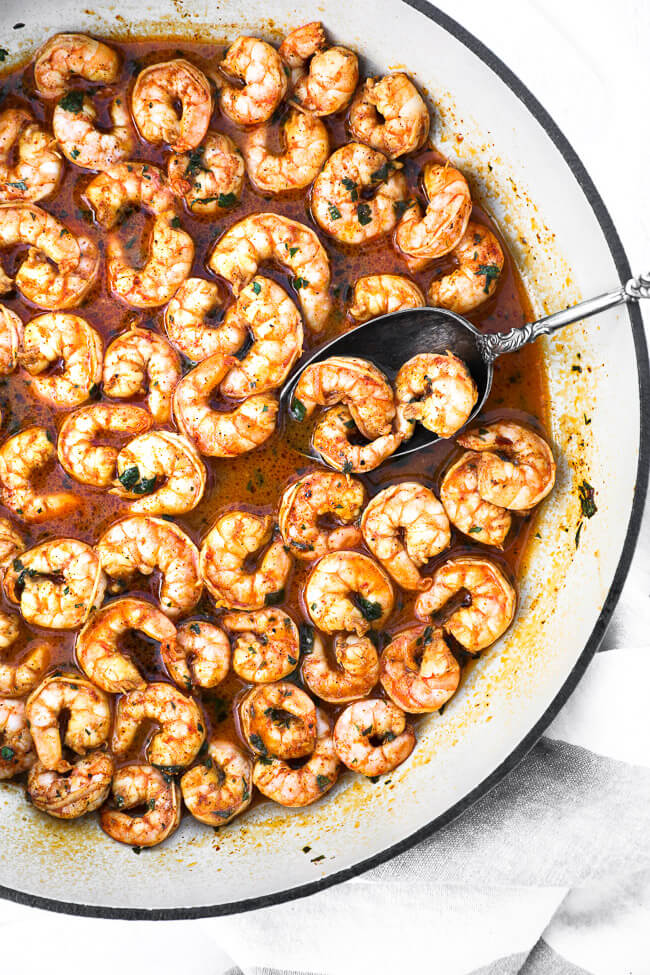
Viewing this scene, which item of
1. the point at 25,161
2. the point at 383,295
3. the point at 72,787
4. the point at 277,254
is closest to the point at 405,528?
the point at 383,295

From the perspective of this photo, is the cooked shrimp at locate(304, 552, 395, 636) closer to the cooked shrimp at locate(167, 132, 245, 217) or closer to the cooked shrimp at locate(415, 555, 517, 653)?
the cooked shrimp at locate(415, 555, 517, 653)

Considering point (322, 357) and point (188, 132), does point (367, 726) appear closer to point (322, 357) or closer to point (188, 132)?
point (322, 357)

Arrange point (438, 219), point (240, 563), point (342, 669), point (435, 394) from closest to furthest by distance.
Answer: point (435, 394) < point (438, 219) < point (240, 563) < point (342, 669)

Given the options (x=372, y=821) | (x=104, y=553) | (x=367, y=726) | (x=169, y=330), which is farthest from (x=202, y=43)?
(x=372, y=821)

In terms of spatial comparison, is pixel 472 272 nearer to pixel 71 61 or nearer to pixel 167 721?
pixel 71 61

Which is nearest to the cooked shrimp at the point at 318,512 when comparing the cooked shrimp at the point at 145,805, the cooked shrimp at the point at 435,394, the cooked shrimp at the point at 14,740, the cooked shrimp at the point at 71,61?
the cooked shrimp at the point at 435,394

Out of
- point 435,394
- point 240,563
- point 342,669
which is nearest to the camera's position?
point 435,394
